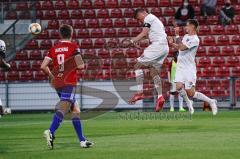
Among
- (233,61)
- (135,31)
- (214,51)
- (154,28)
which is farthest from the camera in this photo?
(135,31)

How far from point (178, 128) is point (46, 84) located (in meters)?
11.8

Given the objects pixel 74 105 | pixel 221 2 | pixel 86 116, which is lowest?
pixel 86 116

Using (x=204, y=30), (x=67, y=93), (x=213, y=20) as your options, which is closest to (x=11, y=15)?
(x=204, y=30)

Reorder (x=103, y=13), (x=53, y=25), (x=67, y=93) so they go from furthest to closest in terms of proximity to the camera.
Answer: (x=103, y=13)
(x=53, y=25)
(x=67, y=93)

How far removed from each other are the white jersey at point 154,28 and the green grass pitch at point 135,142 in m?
2.21

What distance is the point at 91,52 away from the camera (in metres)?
30.5

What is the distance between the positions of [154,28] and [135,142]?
5.76 metres

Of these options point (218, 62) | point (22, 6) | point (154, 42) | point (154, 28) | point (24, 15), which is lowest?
point (218, 62)

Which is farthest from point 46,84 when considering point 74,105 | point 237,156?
point 237,156

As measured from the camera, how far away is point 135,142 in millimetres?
12859

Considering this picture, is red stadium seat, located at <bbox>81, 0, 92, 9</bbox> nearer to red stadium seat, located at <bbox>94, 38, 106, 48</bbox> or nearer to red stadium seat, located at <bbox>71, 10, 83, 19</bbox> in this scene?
red stadium seat, located at <bbox>71, 10, 83, 19</bbox>

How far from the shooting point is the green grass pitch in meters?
10.9

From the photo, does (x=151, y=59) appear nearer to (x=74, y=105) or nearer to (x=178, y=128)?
(x=178, y=128)

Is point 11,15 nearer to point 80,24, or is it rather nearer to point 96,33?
point 80,24
